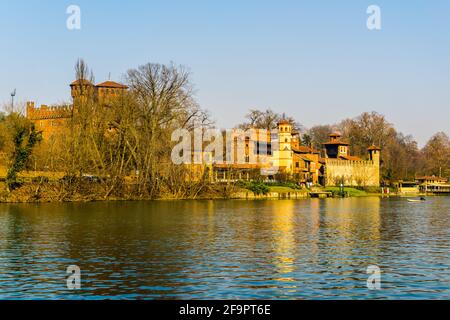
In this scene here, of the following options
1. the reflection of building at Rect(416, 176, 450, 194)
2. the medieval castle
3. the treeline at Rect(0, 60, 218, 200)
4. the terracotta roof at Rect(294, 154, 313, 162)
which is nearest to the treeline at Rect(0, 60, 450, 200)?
the treeline at Rect(0, 60, 218, 200)

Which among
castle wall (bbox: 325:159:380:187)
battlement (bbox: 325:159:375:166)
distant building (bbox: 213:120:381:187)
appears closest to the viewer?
distant building (bbox: 213:120:381:187)

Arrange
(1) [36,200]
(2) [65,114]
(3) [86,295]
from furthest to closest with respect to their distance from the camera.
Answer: (2) [65,114]
(1) [36,200]
(3) [86,295]

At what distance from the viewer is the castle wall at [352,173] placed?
11656cm

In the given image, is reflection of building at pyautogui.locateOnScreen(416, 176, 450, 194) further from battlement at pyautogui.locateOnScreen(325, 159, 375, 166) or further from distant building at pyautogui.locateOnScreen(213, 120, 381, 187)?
battlement at pyautogui.locateOnScreen(325, 159, 375, 166)

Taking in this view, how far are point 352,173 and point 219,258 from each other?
100m

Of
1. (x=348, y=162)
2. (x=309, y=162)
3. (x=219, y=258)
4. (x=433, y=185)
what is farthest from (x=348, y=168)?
(x=219, y=258)

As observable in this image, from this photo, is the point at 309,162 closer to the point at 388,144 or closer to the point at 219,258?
the point at 388,144

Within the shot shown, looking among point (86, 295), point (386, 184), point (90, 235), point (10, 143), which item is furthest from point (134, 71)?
point (386, 184)

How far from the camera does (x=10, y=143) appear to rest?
60219 millimetres

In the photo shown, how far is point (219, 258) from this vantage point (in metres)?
23.6

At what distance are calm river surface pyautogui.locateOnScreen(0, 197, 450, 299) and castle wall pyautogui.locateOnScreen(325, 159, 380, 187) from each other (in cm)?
7623

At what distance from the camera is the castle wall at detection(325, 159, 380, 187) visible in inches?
4589
